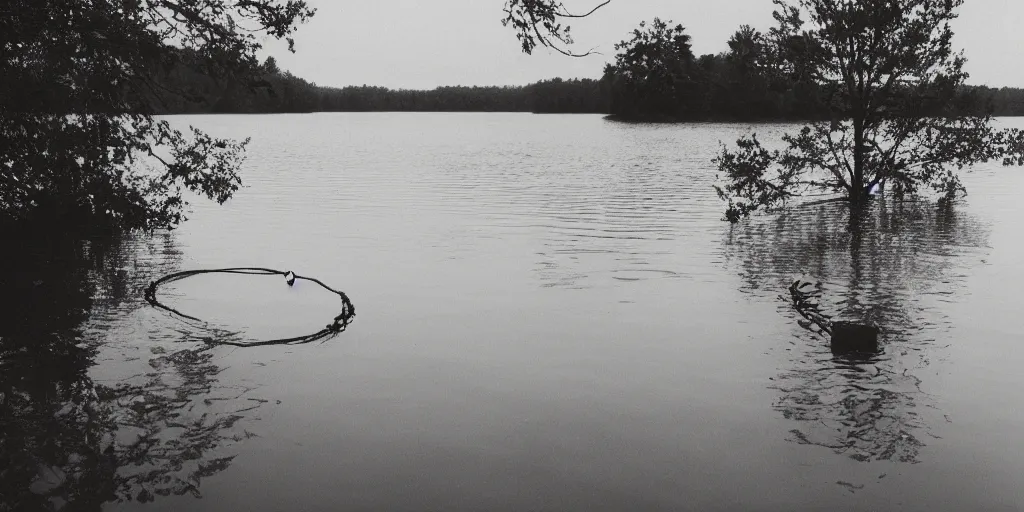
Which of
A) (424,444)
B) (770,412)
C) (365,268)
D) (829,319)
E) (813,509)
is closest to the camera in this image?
(813,509)

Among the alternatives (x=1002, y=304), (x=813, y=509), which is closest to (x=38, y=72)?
(x=813, y=509)

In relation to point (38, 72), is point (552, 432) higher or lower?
lower

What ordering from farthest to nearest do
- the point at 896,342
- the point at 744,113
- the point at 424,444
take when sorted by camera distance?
the point at 744,113 < the point at 896,342 < the point at 424,444

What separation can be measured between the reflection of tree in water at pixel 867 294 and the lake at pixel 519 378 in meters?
0.05

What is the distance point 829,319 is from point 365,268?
904 cm

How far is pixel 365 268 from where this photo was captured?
17.6 metres

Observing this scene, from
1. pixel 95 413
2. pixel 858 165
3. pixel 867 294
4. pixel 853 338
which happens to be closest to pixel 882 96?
pixel 858 165

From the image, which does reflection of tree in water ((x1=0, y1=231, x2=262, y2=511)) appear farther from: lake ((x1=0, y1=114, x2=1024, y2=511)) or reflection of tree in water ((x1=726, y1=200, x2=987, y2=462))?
reflection of tree in water ((x1=726, y1=200, x2=987, y2=462))

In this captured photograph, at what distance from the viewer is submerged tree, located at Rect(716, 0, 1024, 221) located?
77.9ft

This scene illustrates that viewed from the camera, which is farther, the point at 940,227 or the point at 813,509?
the point at 940,227

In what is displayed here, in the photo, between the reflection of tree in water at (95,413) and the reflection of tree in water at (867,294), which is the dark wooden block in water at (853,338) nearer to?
the reflection of tree in water at (867,294)

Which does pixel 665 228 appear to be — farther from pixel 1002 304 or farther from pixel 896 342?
pixel 896 342

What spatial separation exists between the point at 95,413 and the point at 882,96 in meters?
22.5

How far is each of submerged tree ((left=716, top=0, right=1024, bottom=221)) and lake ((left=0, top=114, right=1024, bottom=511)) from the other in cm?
359
